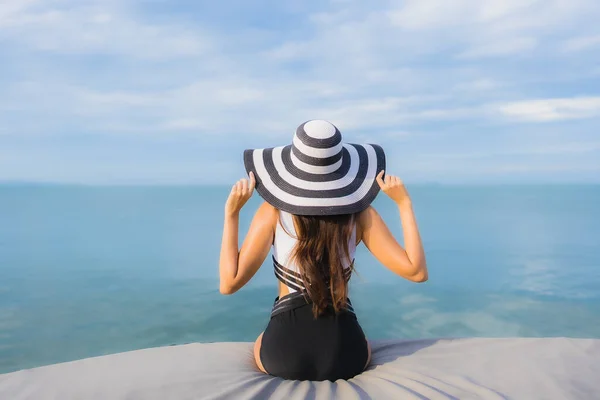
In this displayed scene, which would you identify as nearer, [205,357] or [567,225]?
[205,357]

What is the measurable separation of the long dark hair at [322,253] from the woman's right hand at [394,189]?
0.20 metres

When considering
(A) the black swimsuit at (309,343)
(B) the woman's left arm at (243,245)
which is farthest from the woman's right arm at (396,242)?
(B) the woman's left arm at (243,245)

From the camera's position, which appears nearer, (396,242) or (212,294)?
(396,242)

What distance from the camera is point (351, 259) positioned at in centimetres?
218

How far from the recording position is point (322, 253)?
2117 millimetres

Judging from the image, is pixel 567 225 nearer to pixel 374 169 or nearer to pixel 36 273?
pixel 36 273

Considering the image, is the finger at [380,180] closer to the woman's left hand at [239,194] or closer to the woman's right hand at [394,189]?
the woman's right hand at [394,189]

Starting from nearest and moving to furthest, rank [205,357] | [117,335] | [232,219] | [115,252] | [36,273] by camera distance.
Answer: [232,219], [205,357], [117,335], [36,273], [115,252]

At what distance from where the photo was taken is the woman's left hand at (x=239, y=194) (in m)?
2.12

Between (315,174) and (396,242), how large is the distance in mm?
424

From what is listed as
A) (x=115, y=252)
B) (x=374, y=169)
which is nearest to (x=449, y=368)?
(x=374, y=169)

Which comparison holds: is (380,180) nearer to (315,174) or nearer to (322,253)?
(315,174)

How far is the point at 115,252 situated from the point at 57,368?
13.4 meters

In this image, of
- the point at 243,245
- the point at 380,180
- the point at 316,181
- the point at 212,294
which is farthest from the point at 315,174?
the point at 212,294
